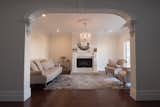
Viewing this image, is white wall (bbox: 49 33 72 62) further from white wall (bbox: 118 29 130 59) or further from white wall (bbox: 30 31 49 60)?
white wall (bbox: 118 29 130 59)

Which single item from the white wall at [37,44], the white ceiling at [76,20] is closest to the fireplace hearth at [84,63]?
the white wall at [37,44]

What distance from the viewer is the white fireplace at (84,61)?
962 centimetres

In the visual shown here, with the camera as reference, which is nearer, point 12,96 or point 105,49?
point 12,96

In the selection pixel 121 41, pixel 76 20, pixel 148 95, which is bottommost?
pixel 148 95

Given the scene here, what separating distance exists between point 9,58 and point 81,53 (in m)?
6.55

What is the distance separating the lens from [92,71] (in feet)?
31.4

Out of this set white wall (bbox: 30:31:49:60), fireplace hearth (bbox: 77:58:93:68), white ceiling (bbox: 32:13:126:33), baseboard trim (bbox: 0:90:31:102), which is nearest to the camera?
baseboard trim (bbox: 0:90:31:102)

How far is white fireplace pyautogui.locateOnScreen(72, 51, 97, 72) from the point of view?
962 cm

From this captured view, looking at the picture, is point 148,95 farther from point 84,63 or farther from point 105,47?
point 105,47

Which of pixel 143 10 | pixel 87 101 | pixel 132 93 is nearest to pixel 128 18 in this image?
pixel 143 10

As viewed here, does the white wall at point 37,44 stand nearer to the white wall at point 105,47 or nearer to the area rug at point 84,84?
the area rug at point 84,84

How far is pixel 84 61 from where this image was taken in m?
9.83

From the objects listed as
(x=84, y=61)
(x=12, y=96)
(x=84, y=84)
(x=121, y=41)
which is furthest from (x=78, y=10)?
(x=121, y=41)

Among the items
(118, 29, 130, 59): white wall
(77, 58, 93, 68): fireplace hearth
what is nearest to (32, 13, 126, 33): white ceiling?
(118, 29, 130, 59): white wall
